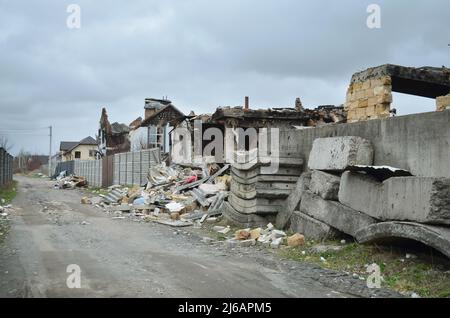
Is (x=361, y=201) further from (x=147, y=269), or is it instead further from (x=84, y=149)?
(x=84, y=149)

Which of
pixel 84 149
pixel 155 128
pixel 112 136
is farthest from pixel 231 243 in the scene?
pixel 84 149

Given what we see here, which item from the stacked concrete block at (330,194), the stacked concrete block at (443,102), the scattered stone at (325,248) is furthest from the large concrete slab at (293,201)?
the stacked concrete block at (443,102)

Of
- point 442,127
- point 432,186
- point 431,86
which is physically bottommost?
point 432,186

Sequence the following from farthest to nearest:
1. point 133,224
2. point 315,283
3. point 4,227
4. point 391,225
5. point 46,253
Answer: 1. point 133,224
2. point 4,227
3. point 46,253
4. point 391,225
5. point 315,283

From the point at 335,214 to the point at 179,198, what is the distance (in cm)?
820

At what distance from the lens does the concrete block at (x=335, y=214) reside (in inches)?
300

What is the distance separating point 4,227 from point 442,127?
987 cm

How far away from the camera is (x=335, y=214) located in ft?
27.2

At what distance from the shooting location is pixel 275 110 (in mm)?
22969

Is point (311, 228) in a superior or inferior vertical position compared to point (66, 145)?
inferior

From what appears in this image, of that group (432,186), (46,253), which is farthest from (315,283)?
(46,253)

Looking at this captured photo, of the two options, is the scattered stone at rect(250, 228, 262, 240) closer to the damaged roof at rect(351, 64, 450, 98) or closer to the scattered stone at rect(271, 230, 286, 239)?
the scattered stone at rect(271, 230, 286, 239)

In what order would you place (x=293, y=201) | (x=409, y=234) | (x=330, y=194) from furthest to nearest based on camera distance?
(x=293, y=201), (x=330, y=194), (x=409, y=234)
